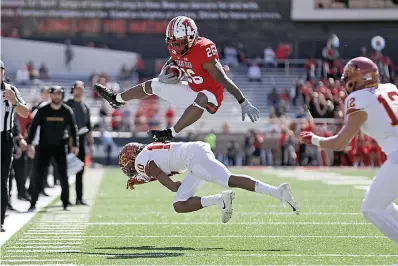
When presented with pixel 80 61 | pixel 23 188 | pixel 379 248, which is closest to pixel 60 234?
pixel 379 248

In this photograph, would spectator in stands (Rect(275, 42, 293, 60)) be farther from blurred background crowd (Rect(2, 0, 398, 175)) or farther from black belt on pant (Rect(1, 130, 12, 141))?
black belt on pant (Rect(1, 130, 12, 141))

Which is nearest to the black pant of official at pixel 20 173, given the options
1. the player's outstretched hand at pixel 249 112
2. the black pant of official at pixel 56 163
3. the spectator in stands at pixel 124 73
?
the black pant of official at pixel 56 163

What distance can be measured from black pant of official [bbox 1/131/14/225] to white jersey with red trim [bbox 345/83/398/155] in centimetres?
414

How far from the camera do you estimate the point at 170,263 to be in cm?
754

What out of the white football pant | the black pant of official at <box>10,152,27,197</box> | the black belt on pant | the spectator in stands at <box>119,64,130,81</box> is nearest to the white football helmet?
the black belt on pant

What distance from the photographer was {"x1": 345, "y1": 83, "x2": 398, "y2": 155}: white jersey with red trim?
734 cm

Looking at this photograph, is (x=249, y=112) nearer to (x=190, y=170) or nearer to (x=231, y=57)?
(x=190, y=170)

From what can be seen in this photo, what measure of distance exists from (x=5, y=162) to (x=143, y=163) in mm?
1802

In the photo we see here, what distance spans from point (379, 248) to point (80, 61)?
32017 millimetres

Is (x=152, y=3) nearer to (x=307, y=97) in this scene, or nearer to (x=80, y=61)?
(x=80, y=61)

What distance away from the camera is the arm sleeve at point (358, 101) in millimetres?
7309

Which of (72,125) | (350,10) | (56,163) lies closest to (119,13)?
(350,10)

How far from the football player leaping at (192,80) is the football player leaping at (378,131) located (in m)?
2.18

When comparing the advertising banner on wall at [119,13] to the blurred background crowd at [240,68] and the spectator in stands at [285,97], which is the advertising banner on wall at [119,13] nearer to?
the blurred background crowd at [240,68]
